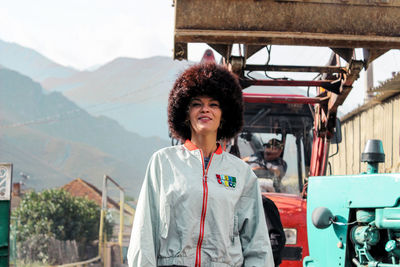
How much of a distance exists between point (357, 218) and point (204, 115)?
2.07 meters

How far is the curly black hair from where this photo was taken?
3072mm

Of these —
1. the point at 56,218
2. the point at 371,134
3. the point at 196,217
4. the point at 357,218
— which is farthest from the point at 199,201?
the point at 56,218

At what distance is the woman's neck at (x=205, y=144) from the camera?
2.97 m

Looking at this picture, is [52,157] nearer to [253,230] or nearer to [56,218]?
[56,218]

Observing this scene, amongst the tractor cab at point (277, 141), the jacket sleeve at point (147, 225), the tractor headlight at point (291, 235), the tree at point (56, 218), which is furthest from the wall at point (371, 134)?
the tree at point (56, 218)

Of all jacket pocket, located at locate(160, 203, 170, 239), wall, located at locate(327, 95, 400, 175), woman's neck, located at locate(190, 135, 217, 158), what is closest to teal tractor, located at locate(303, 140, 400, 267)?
woman's neck, located at locate(190, 135, 217, 158)

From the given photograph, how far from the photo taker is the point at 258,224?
285 cm

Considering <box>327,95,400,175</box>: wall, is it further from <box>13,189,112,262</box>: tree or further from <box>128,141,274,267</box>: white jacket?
<box>13,189,112,262</box>: tree

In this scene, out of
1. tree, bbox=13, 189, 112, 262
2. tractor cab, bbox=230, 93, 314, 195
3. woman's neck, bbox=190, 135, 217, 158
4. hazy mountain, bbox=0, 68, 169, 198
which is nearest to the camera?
woman's neck, bbox=190, 135, 217, 158

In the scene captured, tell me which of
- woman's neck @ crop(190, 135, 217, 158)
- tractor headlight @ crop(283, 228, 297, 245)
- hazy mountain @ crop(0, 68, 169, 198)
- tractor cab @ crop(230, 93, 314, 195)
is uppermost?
hazy mountain @ crop(0, 68, 169, 198)

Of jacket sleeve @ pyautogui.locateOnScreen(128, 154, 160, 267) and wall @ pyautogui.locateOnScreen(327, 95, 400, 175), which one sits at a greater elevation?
wall @ pyautogui.locateOnScreen(327, 95, 400, 175)

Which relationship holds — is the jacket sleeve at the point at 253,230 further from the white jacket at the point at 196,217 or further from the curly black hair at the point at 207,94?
the curly black hair at the point at 207,94

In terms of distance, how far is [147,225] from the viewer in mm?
2664

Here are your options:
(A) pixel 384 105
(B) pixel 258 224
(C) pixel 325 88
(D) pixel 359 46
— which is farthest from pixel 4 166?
(A) pixel 384 105
